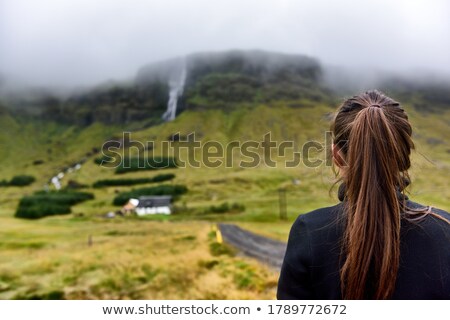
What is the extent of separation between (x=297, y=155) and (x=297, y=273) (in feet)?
537

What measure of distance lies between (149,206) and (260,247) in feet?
216

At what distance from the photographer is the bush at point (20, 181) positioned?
154250 mm

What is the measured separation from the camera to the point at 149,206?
99125 millimetres

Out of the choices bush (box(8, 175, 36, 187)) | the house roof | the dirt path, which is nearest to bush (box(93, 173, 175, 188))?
bush (box(8, 175, 36, 187))

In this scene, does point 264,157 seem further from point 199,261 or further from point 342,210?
point 342,210

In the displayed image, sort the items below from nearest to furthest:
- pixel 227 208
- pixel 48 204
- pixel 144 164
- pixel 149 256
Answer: pixel 149 256
pixel 227 208
pixel 48 204
pixel 144 164

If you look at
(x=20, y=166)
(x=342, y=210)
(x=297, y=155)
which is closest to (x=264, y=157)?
(x=297, y=155)

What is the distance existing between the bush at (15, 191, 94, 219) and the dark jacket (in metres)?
103

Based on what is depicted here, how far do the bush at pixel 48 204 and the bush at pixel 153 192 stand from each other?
1228 centimetres

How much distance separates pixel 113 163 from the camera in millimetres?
171125

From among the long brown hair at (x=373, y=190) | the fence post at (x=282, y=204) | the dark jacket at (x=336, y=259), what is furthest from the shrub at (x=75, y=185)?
the long brown hair at (x=373, y=190)

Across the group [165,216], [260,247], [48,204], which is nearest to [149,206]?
[165,216]

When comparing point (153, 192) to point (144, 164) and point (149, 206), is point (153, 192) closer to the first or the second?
point (149, 206)

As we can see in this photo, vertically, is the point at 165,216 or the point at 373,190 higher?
the point at 373,190
